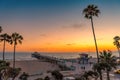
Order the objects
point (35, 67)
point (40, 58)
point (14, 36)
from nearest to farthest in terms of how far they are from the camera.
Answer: point (14, 36) < point (35, 67) < point (40, 58)

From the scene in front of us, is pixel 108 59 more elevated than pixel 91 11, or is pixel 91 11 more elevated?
pixel 91 11

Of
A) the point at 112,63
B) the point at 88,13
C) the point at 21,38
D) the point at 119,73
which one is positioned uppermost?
the point at 88,13

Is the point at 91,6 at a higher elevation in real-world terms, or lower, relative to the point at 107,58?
higher

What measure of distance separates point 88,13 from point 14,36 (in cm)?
1752

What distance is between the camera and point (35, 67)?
202 feet

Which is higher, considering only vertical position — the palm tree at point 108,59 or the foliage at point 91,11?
the foliage at point 91,11

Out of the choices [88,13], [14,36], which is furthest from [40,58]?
[88,13]

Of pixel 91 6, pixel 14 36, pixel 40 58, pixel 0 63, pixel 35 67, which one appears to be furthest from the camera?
pixel 40 58

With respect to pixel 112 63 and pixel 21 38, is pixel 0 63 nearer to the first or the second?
pixel 21 38

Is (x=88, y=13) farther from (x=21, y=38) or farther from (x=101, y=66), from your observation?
(x=21, y=38)

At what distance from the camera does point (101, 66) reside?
29.2 metres

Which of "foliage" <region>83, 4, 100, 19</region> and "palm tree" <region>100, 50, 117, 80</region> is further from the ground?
"foliage" <region>83, 4, 100, 19</region>

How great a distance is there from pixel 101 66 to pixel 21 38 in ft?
70.2

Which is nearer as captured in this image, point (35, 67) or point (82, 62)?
point (35, 67)
